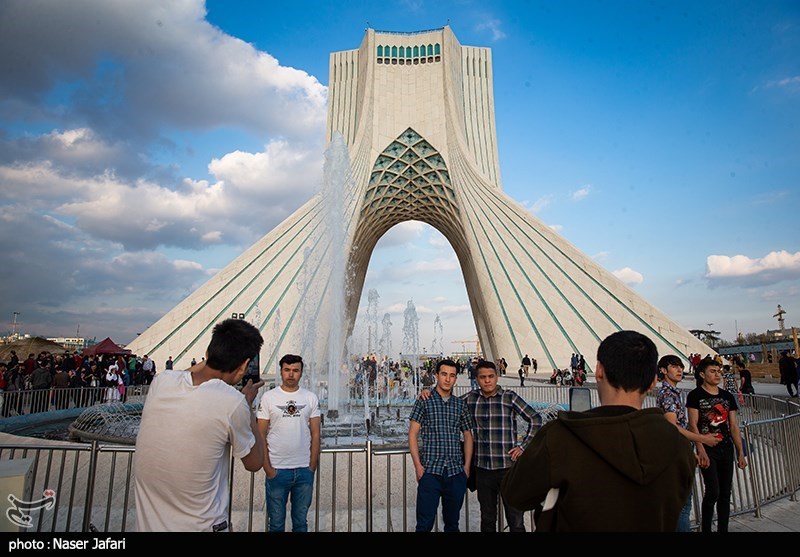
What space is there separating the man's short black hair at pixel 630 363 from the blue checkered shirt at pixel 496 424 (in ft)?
4.58

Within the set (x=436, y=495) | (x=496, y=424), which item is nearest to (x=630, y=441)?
(x=496, y=424)

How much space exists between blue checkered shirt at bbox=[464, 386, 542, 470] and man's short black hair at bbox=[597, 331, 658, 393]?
140 cm

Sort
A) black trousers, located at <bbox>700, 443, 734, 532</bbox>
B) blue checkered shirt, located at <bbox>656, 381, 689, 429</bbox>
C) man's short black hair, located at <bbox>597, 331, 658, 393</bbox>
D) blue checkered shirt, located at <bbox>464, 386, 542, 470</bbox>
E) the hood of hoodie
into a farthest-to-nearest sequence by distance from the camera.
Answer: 1. blue checkered shirt, located at <bbox>656, 381, 689, 429</bbox>
2. black trousers, located at <bbox>700, 443, 734, 532</bbox>
3. blue checkered shirt, located at <bbox>464, 386, 542, 470</bbox>
4. man's short black hair, located at <bbox>597, 331, 658, 393</bbox>
5. the hood of hoodie

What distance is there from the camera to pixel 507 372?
678 inches

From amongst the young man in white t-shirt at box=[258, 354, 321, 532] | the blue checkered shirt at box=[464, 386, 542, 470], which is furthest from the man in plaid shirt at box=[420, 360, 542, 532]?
the young man in white t-shirt at box=[258, 354, 321, 532]

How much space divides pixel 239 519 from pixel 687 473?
3.26 meters

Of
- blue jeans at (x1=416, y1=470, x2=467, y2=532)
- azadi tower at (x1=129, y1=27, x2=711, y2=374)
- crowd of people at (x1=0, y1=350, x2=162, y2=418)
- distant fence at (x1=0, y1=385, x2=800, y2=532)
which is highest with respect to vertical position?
azadi tower at (x1=129, y1=27, x2=711, y2=374)

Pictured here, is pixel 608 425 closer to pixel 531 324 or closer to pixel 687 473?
pixel 687 473

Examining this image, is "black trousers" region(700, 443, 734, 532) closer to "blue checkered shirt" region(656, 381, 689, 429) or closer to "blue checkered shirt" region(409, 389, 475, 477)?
"blue checkered shirt" region(656, 381, 689, 429)

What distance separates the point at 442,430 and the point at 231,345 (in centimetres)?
142

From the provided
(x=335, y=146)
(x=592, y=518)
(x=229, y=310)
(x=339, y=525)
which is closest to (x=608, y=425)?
(x=592, y=518)

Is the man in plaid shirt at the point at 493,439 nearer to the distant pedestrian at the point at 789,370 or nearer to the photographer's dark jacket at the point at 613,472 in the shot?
the photographer's dark jacket at the point at 613,472

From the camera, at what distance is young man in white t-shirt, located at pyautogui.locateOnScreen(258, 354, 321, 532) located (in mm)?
2576

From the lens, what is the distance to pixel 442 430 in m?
2.67
